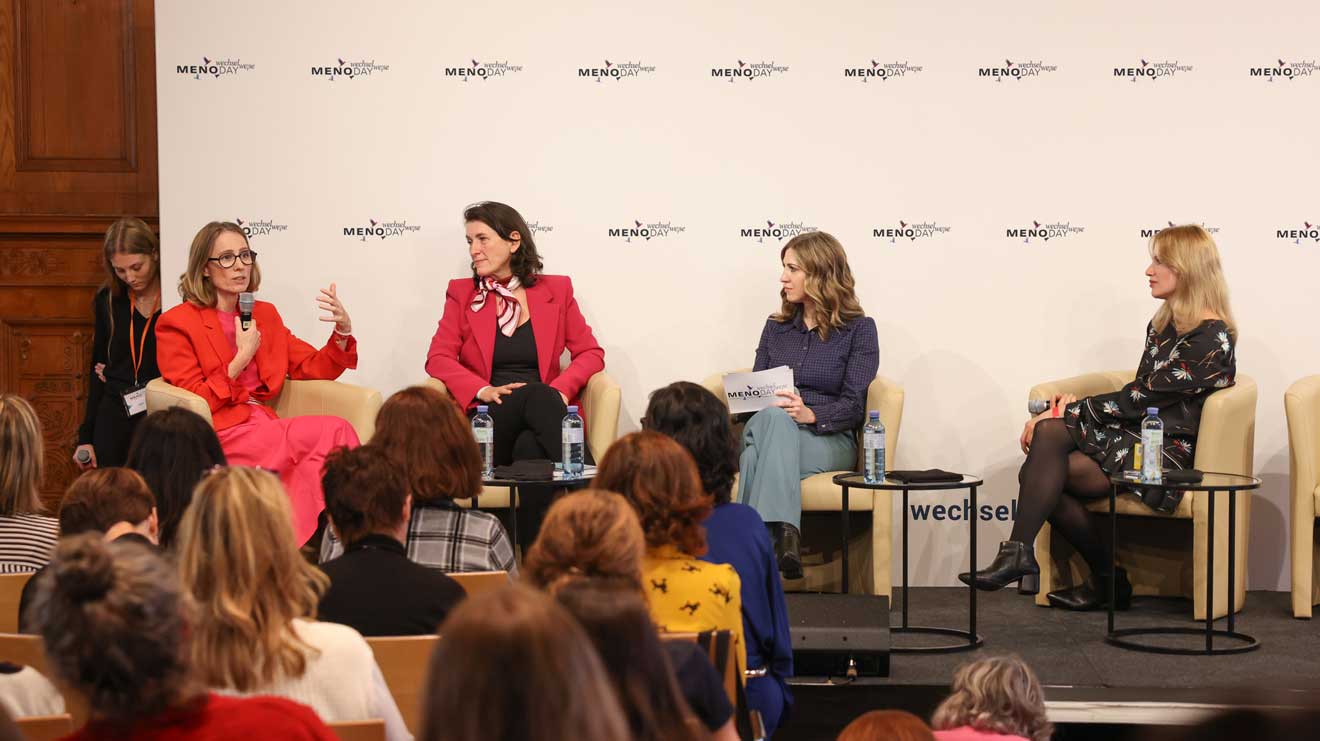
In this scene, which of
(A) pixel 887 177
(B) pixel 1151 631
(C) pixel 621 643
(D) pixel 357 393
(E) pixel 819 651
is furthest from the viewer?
(A) pixel 887 177

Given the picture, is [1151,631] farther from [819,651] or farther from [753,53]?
[753,53]

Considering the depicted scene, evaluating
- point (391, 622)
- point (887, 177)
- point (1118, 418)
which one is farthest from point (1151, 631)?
point (391, 622)

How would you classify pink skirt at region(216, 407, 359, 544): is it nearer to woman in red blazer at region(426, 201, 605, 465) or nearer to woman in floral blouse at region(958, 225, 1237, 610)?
woman in red blazer at region(426, 201, 605, 465)

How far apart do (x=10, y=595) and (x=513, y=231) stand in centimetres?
291

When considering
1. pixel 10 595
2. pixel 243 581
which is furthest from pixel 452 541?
pixel 243 581

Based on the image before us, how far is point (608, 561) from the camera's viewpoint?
6.59 feet

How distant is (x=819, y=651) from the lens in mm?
4020

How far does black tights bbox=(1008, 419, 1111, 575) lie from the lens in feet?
15.7

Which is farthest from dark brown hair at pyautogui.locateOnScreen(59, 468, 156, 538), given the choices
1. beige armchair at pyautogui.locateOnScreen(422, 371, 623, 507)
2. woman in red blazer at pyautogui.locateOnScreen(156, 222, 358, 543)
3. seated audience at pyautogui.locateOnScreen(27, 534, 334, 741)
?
beige armchair at pyautogui.locateOnScreen(422, 371, 623, 507)

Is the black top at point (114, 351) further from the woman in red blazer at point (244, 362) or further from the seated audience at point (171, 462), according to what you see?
the seated audience at point (171, 462)

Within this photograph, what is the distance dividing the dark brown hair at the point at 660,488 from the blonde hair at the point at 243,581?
617 millimetres

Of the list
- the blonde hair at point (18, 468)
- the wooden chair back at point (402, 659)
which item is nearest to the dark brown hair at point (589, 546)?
the wooden chair back at point (402, 659)

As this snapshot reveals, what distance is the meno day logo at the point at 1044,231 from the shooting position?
5.55m

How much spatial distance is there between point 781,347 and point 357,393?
1.63 m
